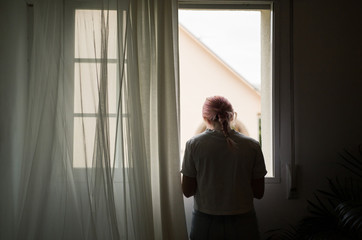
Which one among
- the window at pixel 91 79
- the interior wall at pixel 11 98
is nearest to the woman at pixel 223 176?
the window at pixel 91 79

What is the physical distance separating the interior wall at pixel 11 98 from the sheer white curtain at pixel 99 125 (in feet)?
0.36

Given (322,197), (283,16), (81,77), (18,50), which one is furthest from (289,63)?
(18,50)

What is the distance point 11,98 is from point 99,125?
56 centimetres

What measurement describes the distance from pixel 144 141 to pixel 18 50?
0.92 metres

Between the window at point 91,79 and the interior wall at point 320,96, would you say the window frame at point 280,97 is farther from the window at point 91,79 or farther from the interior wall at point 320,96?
the window at point 91,79

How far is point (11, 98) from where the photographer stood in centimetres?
178

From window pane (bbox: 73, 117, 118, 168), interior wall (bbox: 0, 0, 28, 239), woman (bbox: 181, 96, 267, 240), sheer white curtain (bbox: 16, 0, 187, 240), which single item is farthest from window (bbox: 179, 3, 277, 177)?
interior wall (bbox: 0, 0, 28, 239)

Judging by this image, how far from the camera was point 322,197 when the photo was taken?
202cm

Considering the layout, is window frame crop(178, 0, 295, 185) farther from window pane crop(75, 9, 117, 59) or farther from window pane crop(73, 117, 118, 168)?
window pane crop(73, 117, 118, 168)

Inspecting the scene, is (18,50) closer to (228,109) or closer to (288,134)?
(228,109)

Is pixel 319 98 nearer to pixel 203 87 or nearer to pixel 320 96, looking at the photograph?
pixel 320 96

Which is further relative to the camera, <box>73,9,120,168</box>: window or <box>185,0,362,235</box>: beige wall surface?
<box>185,0,362,235</box>: beige wall surface

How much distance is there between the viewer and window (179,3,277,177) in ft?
6.92

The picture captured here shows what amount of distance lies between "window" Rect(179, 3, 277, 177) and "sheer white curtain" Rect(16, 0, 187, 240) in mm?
331
